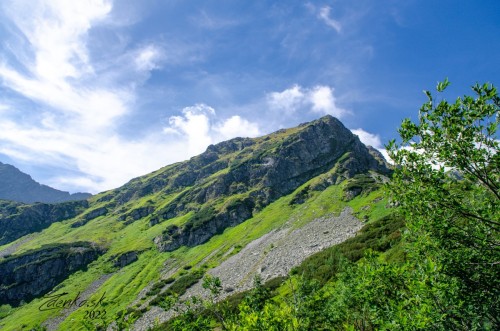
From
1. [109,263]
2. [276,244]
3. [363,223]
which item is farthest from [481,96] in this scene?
[109,263]

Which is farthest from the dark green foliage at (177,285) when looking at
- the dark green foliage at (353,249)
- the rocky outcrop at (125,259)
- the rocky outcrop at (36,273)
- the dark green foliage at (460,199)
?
the dark green foliage at (460,199)

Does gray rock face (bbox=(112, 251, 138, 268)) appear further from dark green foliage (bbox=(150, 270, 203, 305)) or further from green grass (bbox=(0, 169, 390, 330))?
dark green foliage (bbox=(150, 270, 203, 305))

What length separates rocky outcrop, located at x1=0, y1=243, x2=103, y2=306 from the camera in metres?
176

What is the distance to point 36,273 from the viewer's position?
7308 inches

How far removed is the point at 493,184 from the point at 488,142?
1.67 metres

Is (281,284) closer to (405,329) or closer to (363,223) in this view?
(363,223)

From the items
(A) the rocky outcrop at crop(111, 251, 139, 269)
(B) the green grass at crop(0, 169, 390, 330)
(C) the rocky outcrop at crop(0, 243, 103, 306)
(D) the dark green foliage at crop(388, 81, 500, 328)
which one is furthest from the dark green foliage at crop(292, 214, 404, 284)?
(C) the rocky outcrop at crop(0, 243, 103, 306)

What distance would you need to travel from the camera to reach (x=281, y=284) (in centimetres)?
7525

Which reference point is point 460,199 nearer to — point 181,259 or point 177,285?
point 177,285

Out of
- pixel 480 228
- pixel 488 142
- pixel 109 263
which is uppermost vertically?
pixel 488 142

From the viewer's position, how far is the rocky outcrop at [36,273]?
17600 centimetres

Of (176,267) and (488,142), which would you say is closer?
(488,142)

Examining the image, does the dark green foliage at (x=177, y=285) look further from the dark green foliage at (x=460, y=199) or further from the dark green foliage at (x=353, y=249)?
the dark green foliage at (x=460, y=199)

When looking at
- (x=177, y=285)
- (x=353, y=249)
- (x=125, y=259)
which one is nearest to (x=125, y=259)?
(x=125, y=259)
